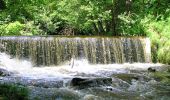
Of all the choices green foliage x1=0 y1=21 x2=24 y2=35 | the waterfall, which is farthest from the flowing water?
green foliage x1=0 y1=21 x2=24 y2=35

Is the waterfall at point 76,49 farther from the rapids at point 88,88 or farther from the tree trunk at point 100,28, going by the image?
the tree trunk at point 100,28

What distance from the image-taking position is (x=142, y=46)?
16.4m

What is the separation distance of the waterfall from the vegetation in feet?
2.92

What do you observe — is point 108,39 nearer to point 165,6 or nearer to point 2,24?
point 2,24

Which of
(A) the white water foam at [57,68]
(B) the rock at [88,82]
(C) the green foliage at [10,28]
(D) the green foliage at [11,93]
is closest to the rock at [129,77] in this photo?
(A) the white water foam at [57,68]

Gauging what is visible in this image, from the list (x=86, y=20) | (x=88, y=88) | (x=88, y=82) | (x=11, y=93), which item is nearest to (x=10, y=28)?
(x=86, y=20)

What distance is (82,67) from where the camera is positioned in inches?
571

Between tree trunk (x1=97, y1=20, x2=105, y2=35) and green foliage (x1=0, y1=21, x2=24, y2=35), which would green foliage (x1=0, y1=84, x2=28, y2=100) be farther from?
tree trunk (x1=97, y1=20, x2=105, y2=35)

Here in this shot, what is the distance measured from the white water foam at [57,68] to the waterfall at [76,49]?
0.94 feet

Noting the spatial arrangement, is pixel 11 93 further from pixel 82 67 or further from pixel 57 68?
pixel 82 67

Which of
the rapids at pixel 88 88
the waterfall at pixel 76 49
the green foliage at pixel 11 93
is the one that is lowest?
the rapids at pixel 88 88

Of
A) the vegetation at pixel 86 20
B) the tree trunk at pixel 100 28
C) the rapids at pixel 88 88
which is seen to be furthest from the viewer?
the tree trunk at pixel 100 28

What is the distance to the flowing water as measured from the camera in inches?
352

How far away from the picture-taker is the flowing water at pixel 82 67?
8.94 m
